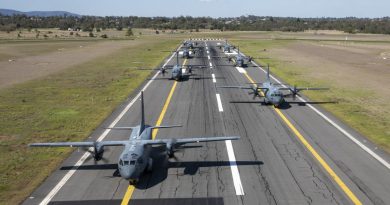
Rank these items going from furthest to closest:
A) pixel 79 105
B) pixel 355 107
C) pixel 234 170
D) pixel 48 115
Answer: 1. pixel 79 105
2. pixel 355 107
3. pixel 48 115
4. pixel 234 170

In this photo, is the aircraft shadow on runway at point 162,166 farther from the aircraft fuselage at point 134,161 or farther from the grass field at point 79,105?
the grass field at point 79,105

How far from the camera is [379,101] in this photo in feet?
174

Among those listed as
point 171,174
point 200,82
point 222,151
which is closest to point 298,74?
point 200,82

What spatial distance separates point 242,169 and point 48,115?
2650 centimetres

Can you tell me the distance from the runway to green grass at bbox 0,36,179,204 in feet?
5.13

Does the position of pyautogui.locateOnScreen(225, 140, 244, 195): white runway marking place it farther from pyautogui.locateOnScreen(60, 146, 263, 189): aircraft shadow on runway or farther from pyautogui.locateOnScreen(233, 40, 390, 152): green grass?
pyautogui.locateOnScreen(233, 40, 390, 152): green grass

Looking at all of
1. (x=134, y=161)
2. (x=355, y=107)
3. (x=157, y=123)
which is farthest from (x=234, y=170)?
(x=355, y=107)

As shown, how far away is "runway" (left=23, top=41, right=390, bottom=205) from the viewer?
2416 centimetres

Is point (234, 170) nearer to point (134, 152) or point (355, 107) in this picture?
point (134, 152)

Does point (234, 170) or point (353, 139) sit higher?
point (353, 139)

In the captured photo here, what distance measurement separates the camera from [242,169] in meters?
28.5

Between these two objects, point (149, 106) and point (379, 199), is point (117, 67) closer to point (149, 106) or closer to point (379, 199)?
point (149, 106)

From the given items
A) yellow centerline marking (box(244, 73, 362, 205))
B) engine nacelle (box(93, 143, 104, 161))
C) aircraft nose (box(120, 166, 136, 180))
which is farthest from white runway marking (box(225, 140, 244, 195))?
engine nacelle (box(93, 143, 104, 161))

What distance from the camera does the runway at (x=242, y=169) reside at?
24156 mm
